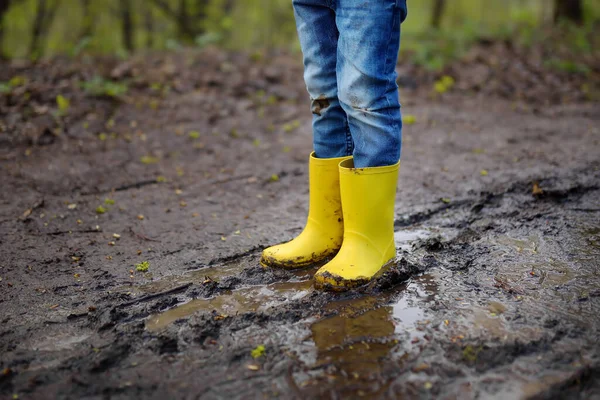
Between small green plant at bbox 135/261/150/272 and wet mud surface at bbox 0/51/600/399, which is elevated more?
wet mud surface at bbox 0/51/600/399

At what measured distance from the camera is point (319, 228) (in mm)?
2295

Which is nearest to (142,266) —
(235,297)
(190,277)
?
(190,277)

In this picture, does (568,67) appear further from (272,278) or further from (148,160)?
(272,278)

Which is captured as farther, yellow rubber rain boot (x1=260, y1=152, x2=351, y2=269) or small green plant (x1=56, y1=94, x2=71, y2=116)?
small green plant (x1=56, y1=94, x2=71, y2=116)

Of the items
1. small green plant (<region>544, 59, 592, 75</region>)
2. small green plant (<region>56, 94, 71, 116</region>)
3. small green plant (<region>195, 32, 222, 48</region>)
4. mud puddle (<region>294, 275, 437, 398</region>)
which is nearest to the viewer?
mud puddle (<region>294, 275, 437, 398</region>)

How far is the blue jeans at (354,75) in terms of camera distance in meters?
1.83

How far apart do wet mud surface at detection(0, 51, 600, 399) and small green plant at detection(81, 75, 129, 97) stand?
28.7 inches

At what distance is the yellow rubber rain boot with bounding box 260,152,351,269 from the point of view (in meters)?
2.22

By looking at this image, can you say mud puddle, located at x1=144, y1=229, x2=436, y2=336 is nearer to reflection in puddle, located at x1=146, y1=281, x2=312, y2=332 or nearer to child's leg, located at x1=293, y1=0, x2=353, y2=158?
reflection in puddle, located at x1=146, y1=281, x2=312, y2=332

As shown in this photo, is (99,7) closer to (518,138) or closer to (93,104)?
(93,104)

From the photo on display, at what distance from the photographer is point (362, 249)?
81.8 inches

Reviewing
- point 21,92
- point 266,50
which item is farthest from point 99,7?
point 21,92

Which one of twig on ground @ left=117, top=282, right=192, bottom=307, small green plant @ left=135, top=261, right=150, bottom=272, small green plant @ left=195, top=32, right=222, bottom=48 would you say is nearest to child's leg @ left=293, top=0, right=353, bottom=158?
twig on ground @ left=117, top=282, right=192, bottom=307

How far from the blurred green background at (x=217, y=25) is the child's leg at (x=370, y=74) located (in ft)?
15.8
